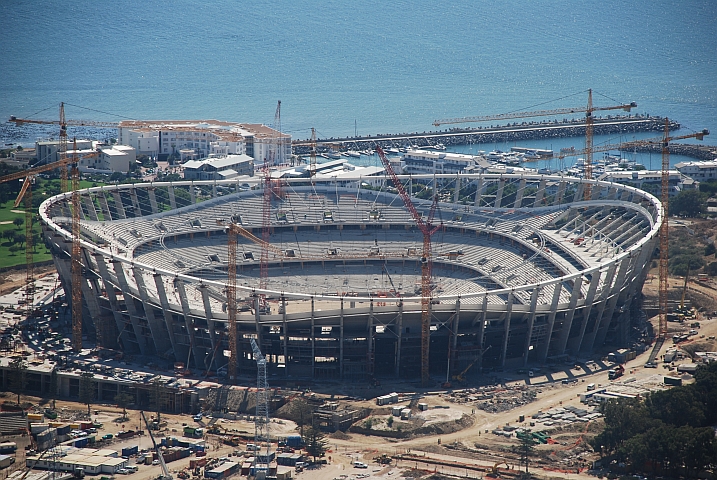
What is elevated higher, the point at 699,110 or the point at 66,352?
the point at 699,110

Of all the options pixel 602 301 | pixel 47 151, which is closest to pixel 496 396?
pixel 602 301

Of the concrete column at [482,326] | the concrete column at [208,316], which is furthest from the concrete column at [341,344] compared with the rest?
the concrete column at [482,326]

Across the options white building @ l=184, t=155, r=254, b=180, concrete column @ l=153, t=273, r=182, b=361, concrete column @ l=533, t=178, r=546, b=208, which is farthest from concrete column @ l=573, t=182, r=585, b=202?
concrete column @ l=153, t=273, r=182, b=361

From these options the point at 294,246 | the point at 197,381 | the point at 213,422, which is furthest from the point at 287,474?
the point at 294,246

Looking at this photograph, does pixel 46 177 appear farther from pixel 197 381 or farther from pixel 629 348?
pixel 629 348

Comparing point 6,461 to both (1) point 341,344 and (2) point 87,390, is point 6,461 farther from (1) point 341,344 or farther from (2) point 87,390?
(1) point 341,344

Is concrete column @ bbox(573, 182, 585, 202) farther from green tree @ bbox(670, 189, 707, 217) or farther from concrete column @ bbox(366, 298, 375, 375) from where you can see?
concrete column @ bbox(366, 298, 375, 375)

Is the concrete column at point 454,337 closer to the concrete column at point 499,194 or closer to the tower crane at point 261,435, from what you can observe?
the tower crane at point 261,435
